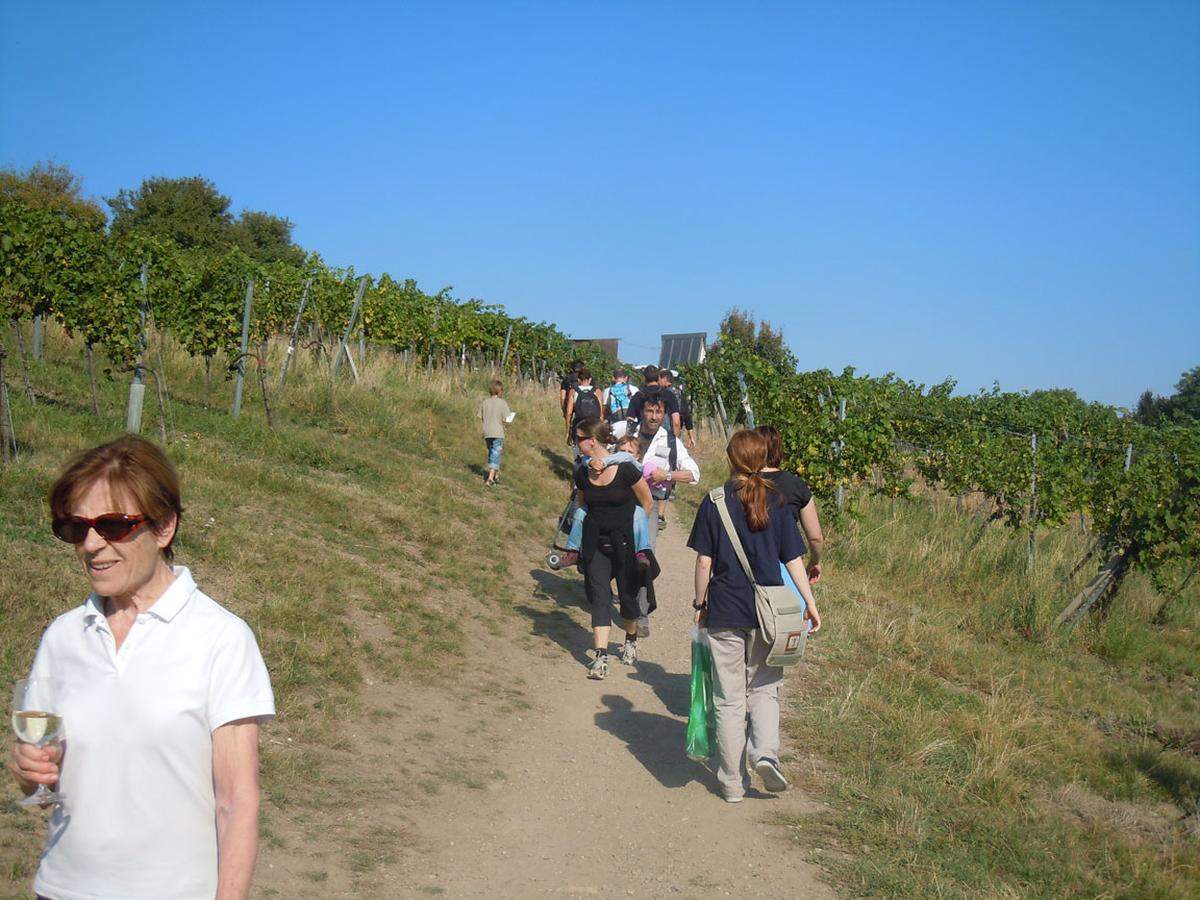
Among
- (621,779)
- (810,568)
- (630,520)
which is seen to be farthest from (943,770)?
(630,520)

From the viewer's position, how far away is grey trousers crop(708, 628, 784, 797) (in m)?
5.64

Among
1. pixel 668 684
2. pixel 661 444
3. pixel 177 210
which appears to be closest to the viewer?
pixel 668 684

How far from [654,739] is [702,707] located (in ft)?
3.60

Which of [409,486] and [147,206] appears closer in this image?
[409,486]

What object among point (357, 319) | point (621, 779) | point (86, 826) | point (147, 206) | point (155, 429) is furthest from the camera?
point (147, 206)

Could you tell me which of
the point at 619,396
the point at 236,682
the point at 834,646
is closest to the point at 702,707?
the point at 834,646

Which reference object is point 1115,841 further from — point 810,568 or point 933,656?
point 933,656

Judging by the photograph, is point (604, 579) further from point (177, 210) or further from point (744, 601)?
point (177, 210)

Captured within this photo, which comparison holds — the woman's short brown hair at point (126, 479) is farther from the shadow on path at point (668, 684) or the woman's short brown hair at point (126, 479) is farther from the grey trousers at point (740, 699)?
the shadow on path at point (668, 684)

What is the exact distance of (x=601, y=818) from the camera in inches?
221

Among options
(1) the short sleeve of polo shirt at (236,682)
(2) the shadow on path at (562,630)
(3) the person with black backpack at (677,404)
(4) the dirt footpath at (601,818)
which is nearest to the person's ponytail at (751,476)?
(4) the dirt footpath at (601,818)

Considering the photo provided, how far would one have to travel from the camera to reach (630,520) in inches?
312

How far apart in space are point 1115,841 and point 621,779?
276cm

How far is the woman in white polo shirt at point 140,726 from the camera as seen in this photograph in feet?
7.13
